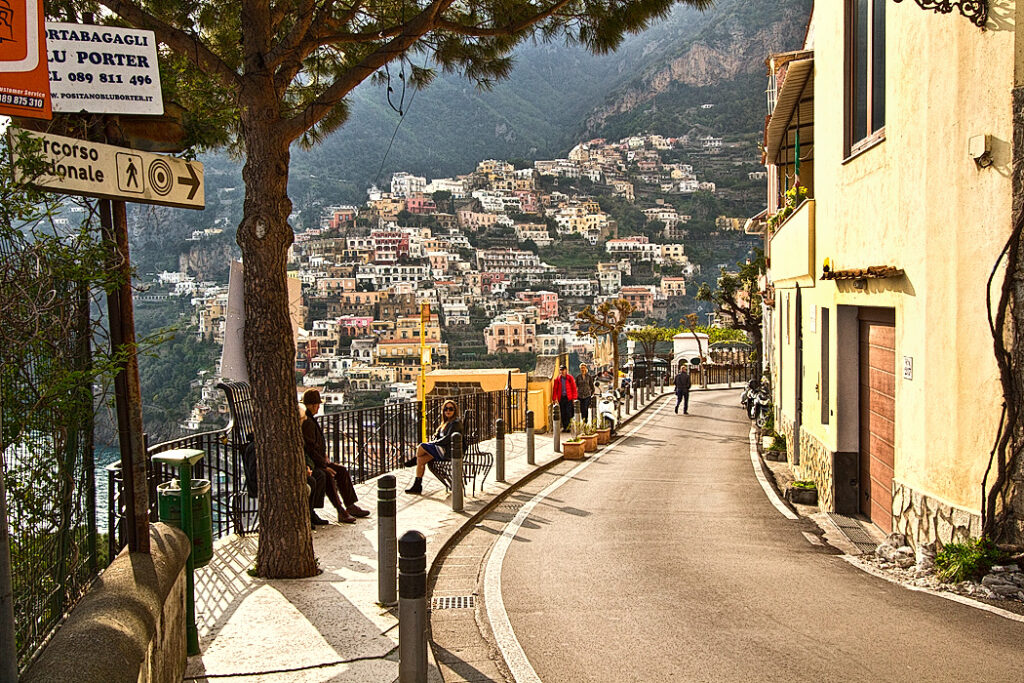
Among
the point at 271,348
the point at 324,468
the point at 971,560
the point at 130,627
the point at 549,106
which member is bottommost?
Answer: the point at 971,560

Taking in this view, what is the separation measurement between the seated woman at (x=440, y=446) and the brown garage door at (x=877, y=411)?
5.09m

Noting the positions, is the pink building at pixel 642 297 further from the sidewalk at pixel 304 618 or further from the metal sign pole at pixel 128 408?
the metal sign pole at pixel 128 408

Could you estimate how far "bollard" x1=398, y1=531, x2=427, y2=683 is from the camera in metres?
4.65

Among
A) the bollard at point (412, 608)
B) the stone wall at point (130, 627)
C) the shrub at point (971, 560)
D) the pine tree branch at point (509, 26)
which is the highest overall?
the pine tree branch at point (509, 26)

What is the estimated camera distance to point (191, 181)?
5047 millimetres

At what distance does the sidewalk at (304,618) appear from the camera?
16.8ft

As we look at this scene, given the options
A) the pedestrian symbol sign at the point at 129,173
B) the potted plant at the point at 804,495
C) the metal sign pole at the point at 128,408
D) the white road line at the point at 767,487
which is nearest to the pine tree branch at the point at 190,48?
the pedestrian symbol sign at the point at 129,173

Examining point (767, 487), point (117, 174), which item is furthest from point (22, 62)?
point (767, 487)

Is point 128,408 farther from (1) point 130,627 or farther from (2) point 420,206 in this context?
(2) point 420,206

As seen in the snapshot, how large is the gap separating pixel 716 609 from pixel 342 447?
7.36 meters

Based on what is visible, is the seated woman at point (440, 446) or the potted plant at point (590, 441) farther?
the potted plant at point (590, 441)

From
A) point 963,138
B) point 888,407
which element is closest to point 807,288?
point 888,407

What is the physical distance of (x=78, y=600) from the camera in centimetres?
385

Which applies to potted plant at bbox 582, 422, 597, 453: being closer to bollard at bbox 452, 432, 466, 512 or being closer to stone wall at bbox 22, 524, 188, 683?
bollard at bbox 452, 432, 466, 512
